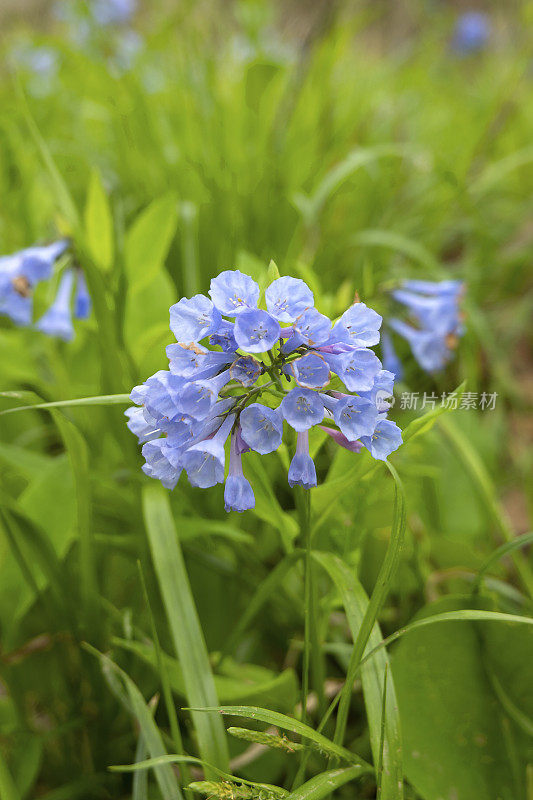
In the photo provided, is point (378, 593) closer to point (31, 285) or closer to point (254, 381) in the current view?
point (254, 381)

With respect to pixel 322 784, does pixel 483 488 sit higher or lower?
higher

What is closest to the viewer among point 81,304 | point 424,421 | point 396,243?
point 424,421

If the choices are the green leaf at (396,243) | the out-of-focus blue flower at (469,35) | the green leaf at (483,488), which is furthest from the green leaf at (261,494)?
the out-of-focus blue flower at (469,35)

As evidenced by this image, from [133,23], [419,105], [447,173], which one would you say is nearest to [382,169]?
[447,173]

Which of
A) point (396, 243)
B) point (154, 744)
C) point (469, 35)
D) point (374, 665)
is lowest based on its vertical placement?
point (154, 744)

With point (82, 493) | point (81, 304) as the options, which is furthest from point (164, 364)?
point (81, 304)

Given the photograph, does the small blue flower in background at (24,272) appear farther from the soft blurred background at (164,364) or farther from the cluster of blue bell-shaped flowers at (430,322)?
the cluster of blue bell-shaped flowers at (430,322)

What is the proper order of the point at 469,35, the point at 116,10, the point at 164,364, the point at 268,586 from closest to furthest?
the point at 268,586 → the point at 164,364 → the point at 116,10 → the point at 469,35

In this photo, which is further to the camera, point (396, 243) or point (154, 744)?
point (396, 243)
